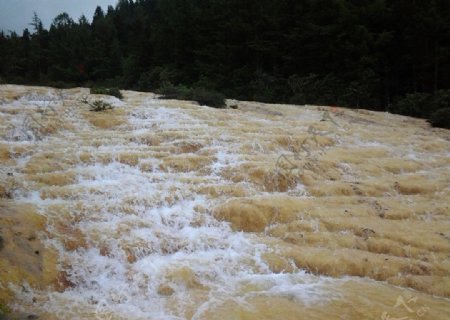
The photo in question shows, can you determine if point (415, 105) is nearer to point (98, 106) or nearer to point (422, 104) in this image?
point (422, 104)

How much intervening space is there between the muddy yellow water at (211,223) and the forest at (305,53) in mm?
9321

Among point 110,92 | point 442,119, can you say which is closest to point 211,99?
point 110,92

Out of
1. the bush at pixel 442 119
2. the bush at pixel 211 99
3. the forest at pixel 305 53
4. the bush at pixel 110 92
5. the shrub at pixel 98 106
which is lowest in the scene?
the bush at pixel 442 119

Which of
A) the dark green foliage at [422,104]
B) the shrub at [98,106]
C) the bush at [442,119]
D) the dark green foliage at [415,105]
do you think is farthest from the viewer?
the dark green foliage at [415,105]

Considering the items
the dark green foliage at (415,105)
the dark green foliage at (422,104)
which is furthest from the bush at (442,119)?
the dark green foliage at (415,105)

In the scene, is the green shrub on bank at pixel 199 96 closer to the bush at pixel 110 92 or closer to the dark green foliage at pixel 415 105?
the bush at pixel 110 92

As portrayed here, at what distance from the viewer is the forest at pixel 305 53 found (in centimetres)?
2911

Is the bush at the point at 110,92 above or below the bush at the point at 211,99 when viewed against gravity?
above

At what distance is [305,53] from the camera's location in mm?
34812

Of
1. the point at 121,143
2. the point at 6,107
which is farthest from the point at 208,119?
Answer: the point at 6,107

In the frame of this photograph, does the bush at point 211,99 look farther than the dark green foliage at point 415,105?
No

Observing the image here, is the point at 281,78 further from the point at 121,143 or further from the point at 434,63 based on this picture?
the point at 121,143

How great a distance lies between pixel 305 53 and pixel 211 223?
28291 mm

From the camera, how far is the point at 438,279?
739 centimetres
